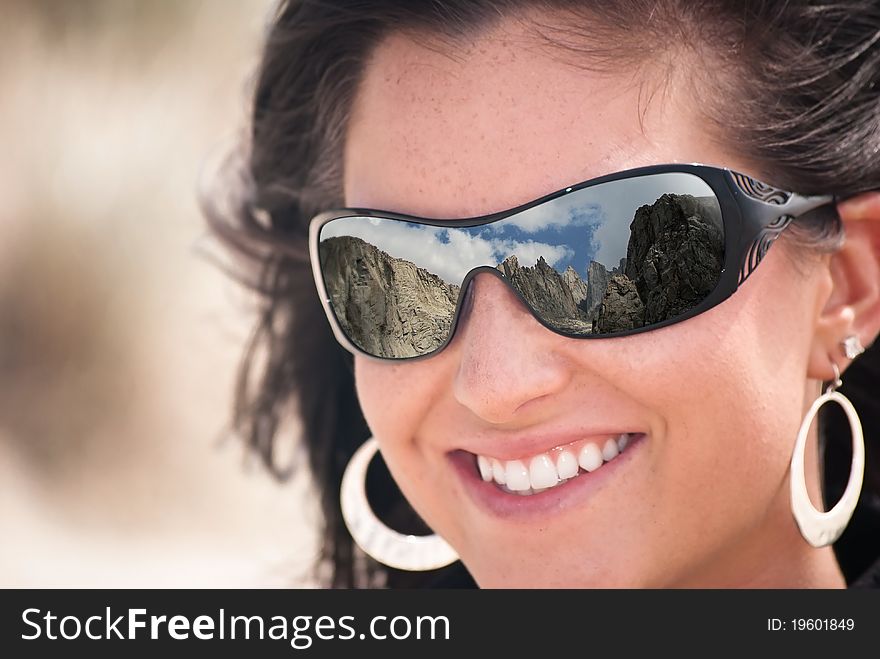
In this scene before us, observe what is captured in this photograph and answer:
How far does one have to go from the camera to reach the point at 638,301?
1.68m

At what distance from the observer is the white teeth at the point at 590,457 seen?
1.81 meters

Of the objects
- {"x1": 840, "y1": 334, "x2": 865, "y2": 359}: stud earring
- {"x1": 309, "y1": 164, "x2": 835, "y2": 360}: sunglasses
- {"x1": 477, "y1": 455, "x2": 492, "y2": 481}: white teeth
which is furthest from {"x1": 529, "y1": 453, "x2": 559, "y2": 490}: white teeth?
{"x1": 840, "y1": 334, "x2": 865, "y2": 359}: stud earring

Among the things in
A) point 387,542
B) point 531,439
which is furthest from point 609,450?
point 387,542

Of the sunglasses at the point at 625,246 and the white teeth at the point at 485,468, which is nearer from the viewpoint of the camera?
the sunglasses at the point at 625,246

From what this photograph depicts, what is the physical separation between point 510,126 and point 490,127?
0.04 metres

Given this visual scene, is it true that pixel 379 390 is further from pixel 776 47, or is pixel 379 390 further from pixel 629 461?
pixel 776 47

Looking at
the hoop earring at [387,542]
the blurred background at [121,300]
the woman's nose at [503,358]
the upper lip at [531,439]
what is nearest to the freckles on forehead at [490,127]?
the woman's nose at [503,358]

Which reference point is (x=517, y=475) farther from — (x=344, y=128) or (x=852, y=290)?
(x=344, y=128)

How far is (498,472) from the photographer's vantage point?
1.91 meters

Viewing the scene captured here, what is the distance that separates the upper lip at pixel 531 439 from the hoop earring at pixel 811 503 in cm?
→ 31

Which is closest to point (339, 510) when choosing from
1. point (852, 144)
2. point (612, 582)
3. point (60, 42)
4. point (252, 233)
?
point (252, 233)

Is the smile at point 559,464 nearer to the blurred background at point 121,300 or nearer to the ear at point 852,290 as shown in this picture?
the ear at point 852,290

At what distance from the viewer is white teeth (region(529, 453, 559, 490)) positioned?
184 centimetres

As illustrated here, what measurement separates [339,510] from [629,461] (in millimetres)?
1545
